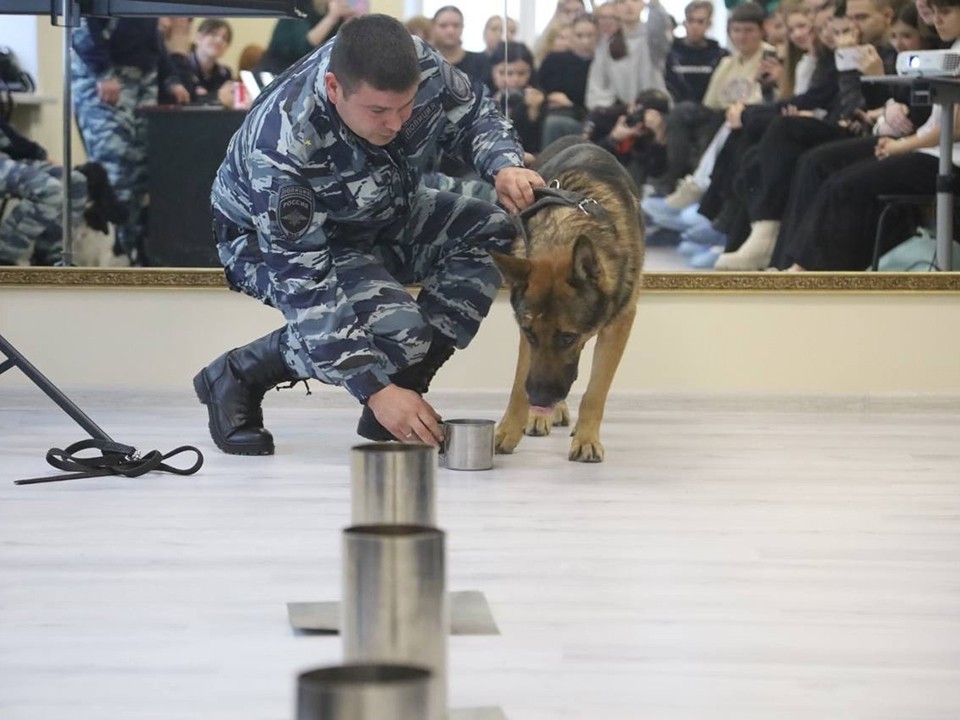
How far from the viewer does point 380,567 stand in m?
1.44

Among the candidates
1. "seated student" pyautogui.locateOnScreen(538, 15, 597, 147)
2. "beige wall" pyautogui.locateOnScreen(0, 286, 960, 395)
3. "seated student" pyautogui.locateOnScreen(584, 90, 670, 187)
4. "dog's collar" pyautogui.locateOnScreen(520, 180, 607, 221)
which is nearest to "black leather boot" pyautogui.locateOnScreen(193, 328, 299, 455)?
"dog's collar" pyautogui.locateOnScreen(520, 180, 607, 221)

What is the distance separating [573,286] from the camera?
11.2 feet

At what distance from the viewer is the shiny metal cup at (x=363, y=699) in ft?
3.38

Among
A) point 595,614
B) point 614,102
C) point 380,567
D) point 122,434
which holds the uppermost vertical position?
point 614,102

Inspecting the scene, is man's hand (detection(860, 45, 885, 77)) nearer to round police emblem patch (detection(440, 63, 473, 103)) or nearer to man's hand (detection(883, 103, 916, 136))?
man's hand (detection(883, 103, 916, 136))

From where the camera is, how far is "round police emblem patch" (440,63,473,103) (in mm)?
3686

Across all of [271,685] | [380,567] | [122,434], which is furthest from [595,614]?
[122,434]

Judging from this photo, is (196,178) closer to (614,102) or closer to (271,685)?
(614,102)

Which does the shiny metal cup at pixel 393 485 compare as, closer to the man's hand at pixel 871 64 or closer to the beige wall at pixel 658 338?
the beige wall at pixel 658 338

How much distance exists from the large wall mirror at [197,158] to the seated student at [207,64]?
3cm

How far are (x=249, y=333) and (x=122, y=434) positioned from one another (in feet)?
2.60

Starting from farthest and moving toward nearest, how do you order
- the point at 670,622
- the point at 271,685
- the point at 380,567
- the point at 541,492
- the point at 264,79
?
the point at 264,79, the point at 541,492, the point at 670,622, the point at 271,685, the point at 380,567

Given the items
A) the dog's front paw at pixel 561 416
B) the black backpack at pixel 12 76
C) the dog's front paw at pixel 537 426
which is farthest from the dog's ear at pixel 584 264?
the black backpack at pixel 12 76

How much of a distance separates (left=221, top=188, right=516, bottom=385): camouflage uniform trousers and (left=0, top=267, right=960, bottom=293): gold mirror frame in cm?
112
